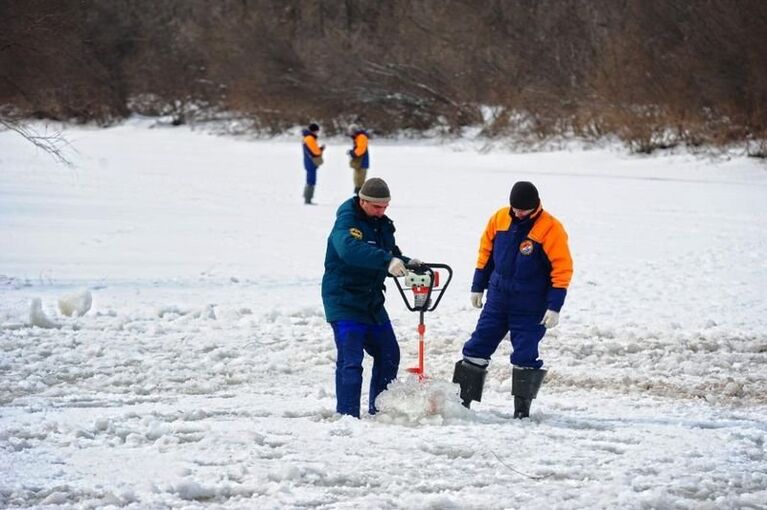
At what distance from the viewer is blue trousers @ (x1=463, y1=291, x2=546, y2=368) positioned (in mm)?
7035

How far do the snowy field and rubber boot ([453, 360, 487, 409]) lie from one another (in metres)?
0.15

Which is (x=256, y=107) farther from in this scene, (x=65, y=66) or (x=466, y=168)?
(x=65, y=66)

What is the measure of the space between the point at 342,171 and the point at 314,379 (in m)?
22.5

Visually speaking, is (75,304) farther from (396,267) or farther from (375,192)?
(396,267)

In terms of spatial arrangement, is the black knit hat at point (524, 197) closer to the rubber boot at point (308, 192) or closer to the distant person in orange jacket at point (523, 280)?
the distant person in orange jacket at point (523, 280)

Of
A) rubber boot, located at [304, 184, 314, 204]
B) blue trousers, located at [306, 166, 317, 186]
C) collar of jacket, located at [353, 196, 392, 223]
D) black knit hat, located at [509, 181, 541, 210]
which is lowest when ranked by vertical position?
collar of jacket, located at [353, 196, 392, 223]

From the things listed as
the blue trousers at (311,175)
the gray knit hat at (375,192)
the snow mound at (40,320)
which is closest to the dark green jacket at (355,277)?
the gray knit hat at (375,192)

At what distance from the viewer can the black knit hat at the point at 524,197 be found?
6.85 m

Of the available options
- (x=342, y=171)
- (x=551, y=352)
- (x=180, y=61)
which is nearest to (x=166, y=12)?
(x=180, y=61)

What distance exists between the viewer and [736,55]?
104 feet

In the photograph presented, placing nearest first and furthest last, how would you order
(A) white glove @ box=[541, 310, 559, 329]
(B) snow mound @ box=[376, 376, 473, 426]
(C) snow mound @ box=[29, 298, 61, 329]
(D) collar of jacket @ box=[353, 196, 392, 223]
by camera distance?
(B) snow mound @ box=[376, 376, 473, 426] < (A) white glove @ box=[541, 310, 559, 329] < (D) collar of jacket @ box=[353, 196, 392, 223] < (C) snow mound @ box=[29, 298, 61, 329]

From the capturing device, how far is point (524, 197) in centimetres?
684

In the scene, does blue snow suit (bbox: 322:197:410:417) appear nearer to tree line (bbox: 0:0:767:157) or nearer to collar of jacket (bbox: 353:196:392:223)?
collar of jacket (bbox: 353:196:392:223)

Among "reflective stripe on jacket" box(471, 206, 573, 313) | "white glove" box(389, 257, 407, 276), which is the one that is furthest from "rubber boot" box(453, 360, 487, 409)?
"white glove" box(389, 257, 407, 276)
